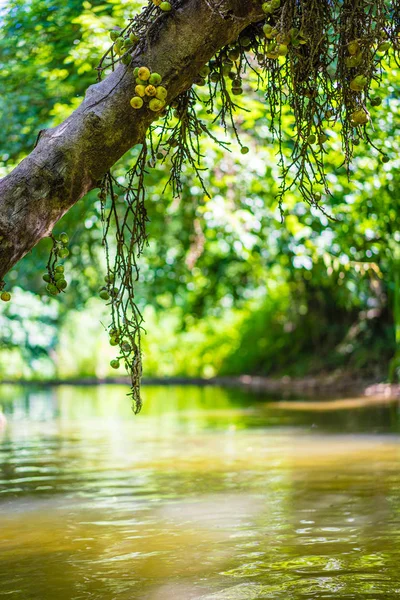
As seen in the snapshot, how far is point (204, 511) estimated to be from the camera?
4352 millimetres

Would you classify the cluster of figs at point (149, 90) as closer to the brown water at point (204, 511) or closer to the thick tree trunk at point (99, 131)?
the thick tree trunk at point (99, 131)

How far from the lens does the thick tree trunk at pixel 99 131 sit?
85.3 inches

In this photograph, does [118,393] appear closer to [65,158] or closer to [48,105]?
[48,105]

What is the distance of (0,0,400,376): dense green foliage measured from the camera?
7.53 metres

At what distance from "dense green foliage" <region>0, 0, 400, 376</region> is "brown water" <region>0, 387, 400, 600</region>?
1426 mm

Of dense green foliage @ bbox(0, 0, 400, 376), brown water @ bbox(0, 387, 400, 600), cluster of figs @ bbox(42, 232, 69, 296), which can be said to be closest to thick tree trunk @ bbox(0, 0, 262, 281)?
cluster of figs @ bbox(42, 232, 69, 296)

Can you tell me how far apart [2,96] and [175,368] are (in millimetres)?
12335

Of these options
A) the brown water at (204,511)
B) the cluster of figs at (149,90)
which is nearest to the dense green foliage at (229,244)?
the cluster of figs at (149,90)

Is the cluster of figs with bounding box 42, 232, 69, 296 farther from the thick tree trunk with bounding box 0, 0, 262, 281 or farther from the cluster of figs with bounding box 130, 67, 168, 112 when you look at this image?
the cluster of figs with bounding box 130, 67, 168, 112

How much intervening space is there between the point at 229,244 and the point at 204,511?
638 centimetres

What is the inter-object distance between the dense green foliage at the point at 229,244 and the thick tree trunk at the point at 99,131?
3.82 ft

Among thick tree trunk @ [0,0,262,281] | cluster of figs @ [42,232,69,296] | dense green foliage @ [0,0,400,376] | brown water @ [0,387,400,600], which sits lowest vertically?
brown water @ [0,387,400,600]

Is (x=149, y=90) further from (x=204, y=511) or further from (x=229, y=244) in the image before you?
(x=229, y=244)

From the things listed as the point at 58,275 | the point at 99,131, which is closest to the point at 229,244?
the point at 58,275
